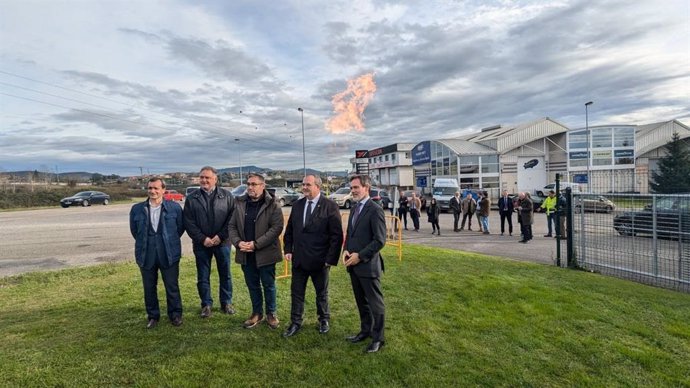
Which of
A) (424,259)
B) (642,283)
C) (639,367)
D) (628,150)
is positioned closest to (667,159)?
(628,150)

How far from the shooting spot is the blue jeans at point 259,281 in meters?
4.75

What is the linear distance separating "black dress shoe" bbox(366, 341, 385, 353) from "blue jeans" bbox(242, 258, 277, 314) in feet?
4.49

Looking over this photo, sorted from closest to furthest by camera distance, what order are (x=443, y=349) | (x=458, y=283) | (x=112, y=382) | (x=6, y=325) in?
(x=112, y=382) → (x=443, y=349) → (x=6, y=325) → (x=458, y=283)

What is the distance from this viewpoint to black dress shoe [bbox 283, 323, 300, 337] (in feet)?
14.7

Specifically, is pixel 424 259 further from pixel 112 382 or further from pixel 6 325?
pixel 6 325

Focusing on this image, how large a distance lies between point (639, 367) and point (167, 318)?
18.0ft

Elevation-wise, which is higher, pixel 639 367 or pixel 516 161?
pixel 516 161

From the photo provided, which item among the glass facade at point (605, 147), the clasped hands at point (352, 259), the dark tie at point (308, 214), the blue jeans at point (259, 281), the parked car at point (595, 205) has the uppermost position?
the glass facade at point (605, 147)

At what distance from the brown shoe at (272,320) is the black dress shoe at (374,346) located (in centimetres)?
127

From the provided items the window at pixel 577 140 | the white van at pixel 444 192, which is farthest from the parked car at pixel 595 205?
the window at pixel 577 140

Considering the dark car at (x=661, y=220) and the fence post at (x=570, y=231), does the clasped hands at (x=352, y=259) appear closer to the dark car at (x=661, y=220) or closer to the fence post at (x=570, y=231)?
the dark car at (x=661, y=220)

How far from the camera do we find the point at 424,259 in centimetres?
901

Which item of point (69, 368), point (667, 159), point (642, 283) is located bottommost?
point (642, 283)

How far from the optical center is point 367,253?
4.12 meters
